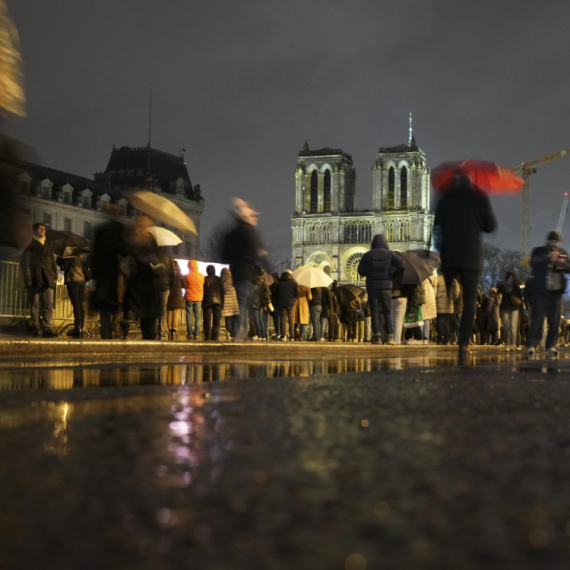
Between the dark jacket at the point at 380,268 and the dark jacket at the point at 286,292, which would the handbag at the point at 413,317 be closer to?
the dark jacket at the point at 286,292

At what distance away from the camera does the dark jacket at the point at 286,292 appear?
1833cm

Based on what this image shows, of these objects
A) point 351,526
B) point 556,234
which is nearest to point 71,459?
point 351,526

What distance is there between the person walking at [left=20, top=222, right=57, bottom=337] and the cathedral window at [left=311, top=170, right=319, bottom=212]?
389 ft

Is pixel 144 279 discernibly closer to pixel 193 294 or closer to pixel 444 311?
pixel 444 311

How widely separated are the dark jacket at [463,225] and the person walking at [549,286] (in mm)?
1832

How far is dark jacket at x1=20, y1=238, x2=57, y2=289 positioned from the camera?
12430 millimetres

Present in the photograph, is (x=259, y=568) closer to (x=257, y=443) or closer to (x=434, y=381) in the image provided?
(x=257, y=443)

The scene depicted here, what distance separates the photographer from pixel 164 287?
11375 millimetres

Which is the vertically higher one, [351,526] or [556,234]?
[556,234]

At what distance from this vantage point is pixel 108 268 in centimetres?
1030

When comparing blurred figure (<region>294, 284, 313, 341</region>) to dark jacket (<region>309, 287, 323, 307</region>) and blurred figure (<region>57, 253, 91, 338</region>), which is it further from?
blurred figure (<region>57, 253, 91, 338</region>)

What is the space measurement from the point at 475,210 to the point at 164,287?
4188 mm

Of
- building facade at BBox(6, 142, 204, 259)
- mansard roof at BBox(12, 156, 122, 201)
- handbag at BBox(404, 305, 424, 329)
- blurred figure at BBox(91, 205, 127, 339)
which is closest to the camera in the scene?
blurred figure at BBox(91, 205, 127, 339)

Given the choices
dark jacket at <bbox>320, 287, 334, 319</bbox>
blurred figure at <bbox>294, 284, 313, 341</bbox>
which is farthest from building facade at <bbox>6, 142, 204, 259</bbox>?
blurred figure at <bbox>294, 284, 313, 341</bbox>
